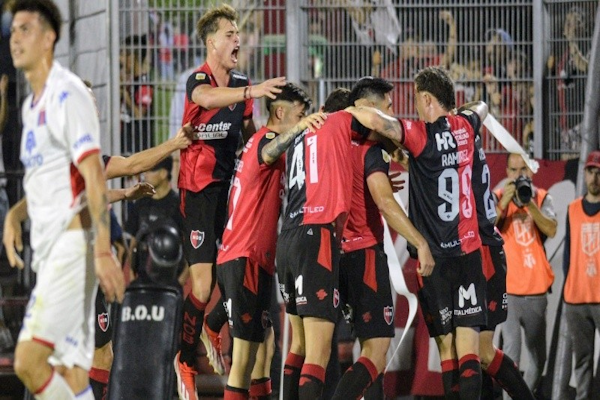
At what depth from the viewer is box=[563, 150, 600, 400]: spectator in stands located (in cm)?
998

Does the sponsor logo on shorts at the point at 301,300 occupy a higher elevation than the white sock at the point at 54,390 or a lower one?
higher

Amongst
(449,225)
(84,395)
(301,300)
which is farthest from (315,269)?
(84,395)

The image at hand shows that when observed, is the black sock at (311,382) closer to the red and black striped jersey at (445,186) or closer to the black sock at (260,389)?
Answer: the black sock at (260,389)

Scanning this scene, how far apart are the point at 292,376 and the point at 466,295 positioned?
131 centimetres

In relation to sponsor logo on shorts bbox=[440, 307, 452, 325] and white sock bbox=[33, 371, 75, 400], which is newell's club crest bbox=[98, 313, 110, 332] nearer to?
sponsor logo on shorts bbox=[440, 307, 452, 325]

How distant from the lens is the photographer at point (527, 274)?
33.2 feet

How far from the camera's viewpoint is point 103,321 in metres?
8.31

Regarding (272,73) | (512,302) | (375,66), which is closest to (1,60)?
(272,73)

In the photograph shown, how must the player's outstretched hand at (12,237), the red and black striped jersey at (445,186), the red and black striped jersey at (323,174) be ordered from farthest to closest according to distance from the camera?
the red and black striped jersey at (445,186), the red and black striped jersey at (323,174), the player's outstretched hand at (12,237)

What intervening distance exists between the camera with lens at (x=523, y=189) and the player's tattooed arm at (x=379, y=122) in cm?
237

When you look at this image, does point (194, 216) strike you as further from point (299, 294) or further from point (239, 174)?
point (299, 294)

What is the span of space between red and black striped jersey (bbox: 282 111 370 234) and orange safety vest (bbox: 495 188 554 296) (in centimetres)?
297

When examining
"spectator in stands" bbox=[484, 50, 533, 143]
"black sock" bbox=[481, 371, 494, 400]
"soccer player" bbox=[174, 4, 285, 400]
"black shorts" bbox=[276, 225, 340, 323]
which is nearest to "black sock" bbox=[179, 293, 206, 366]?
"soccer player" bbox=[174, 4, 285, 400]

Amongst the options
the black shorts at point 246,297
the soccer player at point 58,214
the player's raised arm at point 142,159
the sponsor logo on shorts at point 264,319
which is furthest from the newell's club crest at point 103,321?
the soccer player at point 58,214
